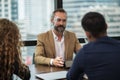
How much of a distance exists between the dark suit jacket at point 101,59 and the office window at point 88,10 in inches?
110

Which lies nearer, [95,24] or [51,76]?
[95,24]

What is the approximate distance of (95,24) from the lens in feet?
5.08

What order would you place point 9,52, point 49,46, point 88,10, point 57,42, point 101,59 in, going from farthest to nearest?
point 88,10, point 57,42, point 49,46, point 9,52, point 101,59

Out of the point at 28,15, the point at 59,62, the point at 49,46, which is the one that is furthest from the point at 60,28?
the point at 28,15

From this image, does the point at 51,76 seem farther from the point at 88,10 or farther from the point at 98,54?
the point at 88,10

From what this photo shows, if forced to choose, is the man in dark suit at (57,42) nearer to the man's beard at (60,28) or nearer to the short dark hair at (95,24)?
the man's beard at (60,28)

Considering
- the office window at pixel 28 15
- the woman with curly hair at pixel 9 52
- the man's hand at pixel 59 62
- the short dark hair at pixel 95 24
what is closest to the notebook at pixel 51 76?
the woman with curly hair at pixel 9 52

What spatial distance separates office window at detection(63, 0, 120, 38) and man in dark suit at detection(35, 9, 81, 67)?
3.71 feet

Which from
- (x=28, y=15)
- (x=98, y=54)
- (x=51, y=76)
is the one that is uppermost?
(x=28, y=15)

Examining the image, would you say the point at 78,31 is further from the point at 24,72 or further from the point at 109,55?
the point at 109,55

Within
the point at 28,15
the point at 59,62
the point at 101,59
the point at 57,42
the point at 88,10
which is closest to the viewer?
the point at 101,59

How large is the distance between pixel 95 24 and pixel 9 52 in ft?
2.46

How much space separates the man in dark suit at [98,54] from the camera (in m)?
1.49

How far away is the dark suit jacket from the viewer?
1.49 metres
